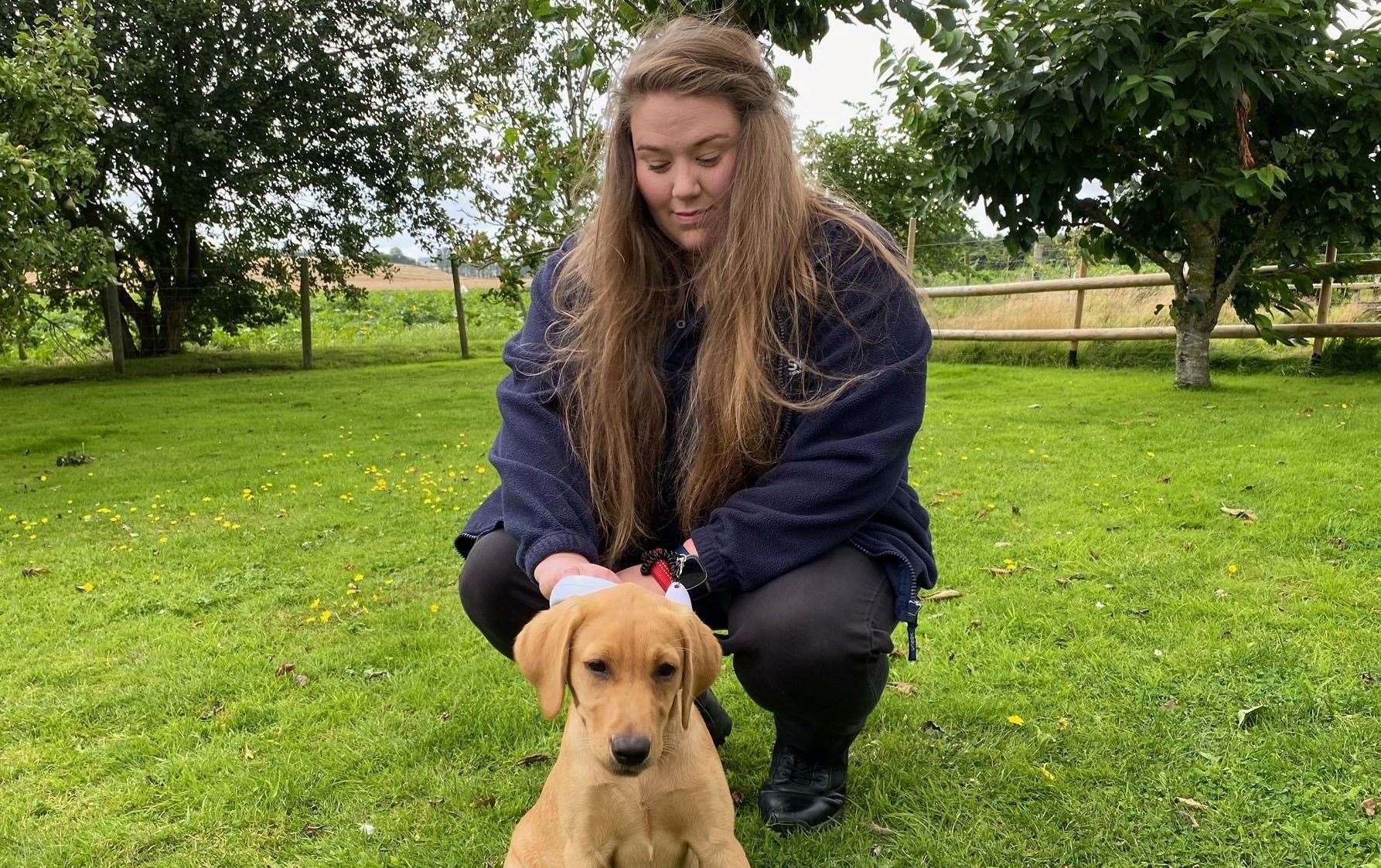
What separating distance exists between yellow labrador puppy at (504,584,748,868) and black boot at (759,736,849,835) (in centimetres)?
50

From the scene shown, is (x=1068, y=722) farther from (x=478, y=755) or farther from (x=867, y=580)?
(x=478, y=755)

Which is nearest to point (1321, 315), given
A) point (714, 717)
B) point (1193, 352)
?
point (1193, 352)

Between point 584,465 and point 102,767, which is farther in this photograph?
point 102,767

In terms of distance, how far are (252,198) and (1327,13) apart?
15.7m

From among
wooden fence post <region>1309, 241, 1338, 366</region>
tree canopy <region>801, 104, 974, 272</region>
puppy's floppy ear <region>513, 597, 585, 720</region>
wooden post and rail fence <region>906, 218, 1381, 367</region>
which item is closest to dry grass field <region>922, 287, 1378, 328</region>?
wooden post and rail fence <region>906, 218, 1381, 367</region>

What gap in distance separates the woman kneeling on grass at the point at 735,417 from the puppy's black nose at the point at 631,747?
0.51 m

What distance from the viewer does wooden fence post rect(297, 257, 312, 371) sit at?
57.1ft

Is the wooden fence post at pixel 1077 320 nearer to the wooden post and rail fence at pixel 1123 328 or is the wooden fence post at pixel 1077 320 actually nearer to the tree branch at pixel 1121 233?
the wooden post and rail fence at pixel 1123 328

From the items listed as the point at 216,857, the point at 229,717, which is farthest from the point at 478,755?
the point at 229,717

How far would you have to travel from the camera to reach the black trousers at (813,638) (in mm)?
2439

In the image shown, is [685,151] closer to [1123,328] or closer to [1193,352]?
[1193,352]

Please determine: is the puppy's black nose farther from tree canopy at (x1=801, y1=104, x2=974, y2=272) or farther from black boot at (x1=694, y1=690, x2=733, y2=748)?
tree canopy at (x1=801, y1=104, x2=974, y2=272)

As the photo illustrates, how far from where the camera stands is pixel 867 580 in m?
2.54

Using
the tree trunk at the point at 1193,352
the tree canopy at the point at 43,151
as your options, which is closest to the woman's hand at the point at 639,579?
the tree canopy at the point at 43,151
